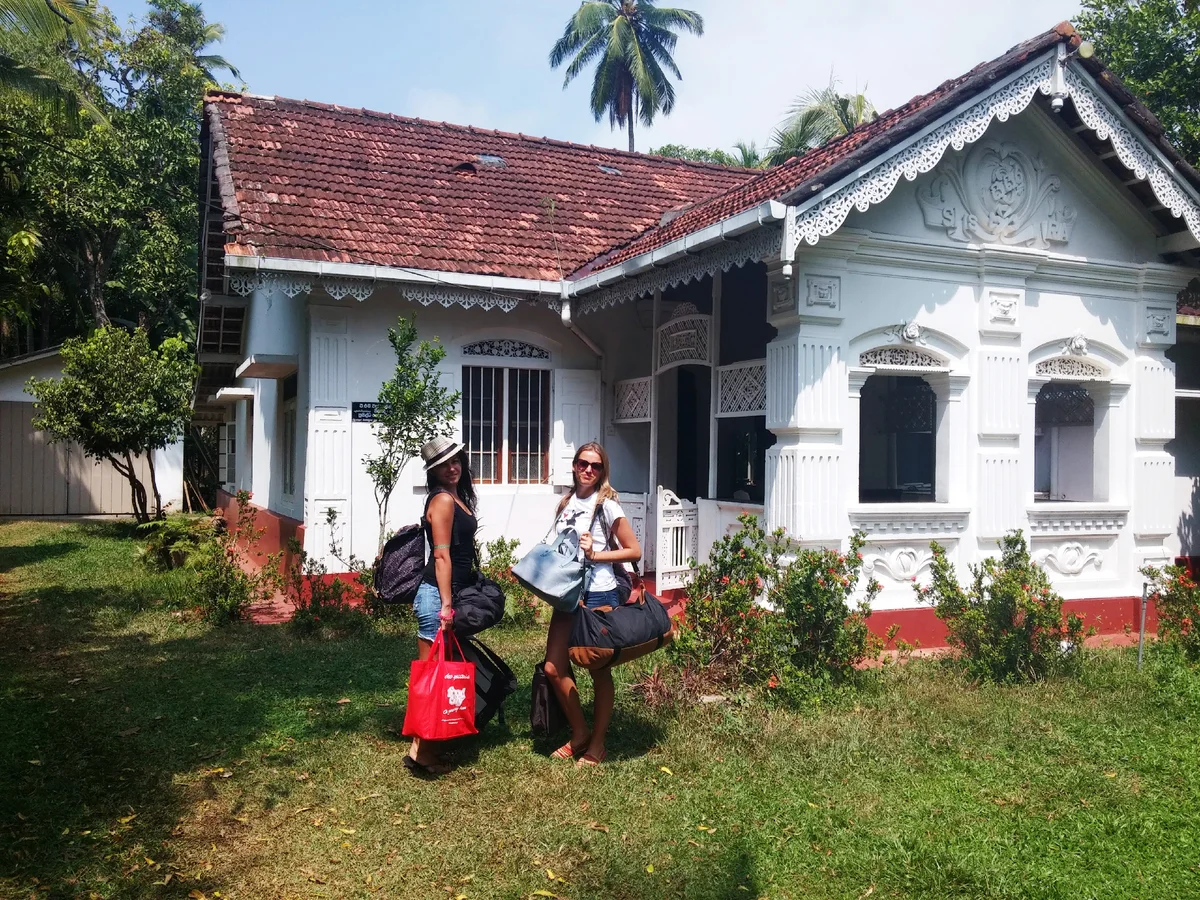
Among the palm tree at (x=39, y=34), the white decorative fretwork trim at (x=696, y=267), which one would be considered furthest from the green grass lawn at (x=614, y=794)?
the palm tree at (x=39, y=34)

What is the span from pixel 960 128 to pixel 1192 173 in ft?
7.51

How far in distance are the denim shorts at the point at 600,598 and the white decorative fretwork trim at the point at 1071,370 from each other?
5.08 meters

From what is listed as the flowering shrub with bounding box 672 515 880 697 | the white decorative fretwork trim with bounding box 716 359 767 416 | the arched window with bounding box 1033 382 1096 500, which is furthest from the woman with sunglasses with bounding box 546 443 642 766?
the arched window with bounding box 1033 382 1096 500

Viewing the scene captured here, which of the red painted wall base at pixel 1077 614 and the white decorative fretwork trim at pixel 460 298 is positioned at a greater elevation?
the white decorative fretwork trim at pixel 460 298

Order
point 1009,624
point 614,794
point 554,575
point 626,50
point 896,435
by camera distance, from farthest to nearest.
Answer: point 626,50 < point 896,435 < point 1009,624 < point 554,575 < point 614,794

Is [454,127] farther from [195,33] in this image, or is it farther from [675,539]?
[195,33]

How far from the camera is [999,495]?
8023mm

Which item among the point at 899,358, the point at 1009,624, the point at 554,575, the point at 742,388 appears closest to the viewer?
the point at 554,575

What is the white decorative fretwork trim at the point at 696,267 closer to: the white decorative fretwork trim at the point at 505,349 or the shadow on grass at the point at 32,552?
the white decorative fretwork trim at the point at 505,349

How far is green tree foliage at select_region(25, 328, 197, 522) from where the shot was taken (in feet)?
48.1

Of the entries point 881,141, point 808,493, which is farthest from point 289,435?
point 881,141

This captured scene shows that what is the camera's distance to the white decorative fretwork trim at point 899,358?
7.81 metres

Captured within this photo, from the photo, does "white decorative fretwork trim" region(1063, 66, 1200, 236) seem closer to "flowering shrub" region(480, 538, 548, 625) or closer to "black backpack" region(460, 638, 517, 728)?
"flowering shrub" region(480, 538, 548, 625)

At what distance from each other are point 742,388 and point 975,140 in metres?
2.66
